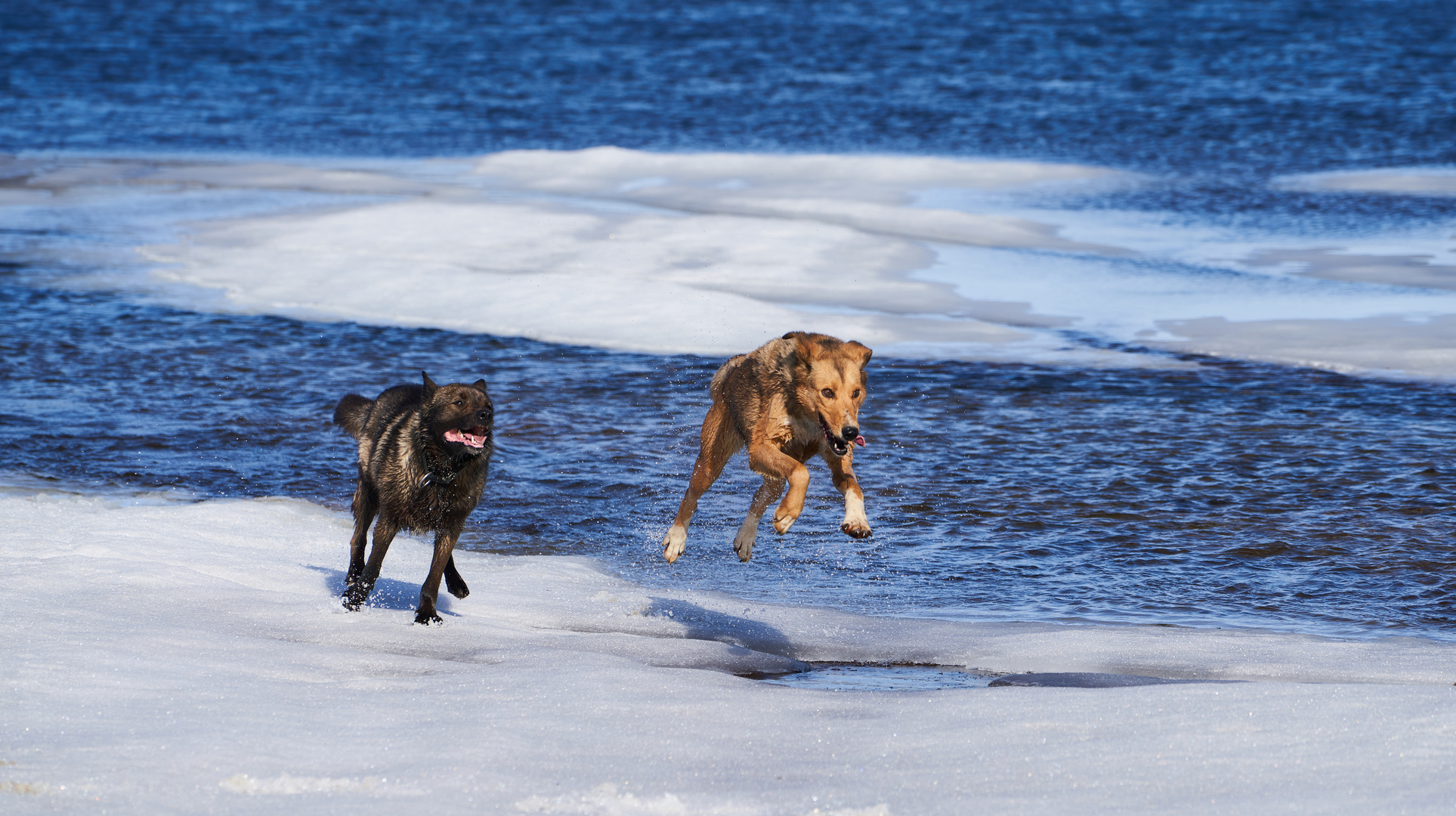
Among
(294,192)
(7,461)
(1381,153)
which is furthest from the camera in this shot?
(1381,153)

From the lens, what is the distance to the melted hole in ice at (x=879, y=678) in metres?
6.81

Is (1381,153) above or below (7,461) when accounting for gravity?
above

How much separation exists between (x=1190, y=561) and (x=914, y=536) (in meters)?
1.58

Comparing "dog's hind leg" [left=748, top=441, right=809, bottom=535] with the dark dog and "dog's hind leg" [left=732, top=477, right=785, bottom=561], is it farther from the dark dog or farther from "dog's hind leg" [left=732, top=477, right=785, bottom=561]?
the dark dog

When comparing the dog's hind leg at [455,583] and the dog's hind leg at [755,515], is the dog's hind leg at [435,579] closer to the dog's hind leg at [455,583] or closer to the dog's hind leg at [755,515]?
the dog's hind leg at [455,583]

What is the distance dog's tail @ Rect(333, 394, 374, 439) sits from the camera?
8.16 metres

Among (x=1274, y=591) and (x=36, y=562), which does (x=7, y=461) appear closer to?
A: (x=36, y=562)

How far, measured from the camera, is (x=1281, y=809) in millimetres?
4836

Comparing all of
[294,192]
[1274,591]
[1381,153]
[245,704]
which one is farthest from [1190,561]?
[1381,153]

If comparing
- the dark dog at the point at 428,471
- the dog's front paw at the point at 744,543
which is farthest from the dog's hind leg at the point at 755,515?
the dark dog at the point at 428,471

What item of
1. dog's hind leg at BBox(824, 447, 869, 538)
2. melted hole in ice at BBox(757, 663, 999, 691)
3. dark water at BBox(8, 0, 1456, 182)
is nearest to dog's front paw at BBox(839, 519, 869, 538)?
dog's hind leg at BBox(824, 447, 869, 538)

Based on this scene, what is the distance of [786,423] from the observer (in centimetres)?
766

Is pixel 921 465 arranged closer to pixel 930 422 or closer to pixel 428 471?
pixel 930 422

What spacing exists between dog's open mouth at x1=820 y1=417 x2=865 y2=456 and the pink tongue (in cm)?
162
